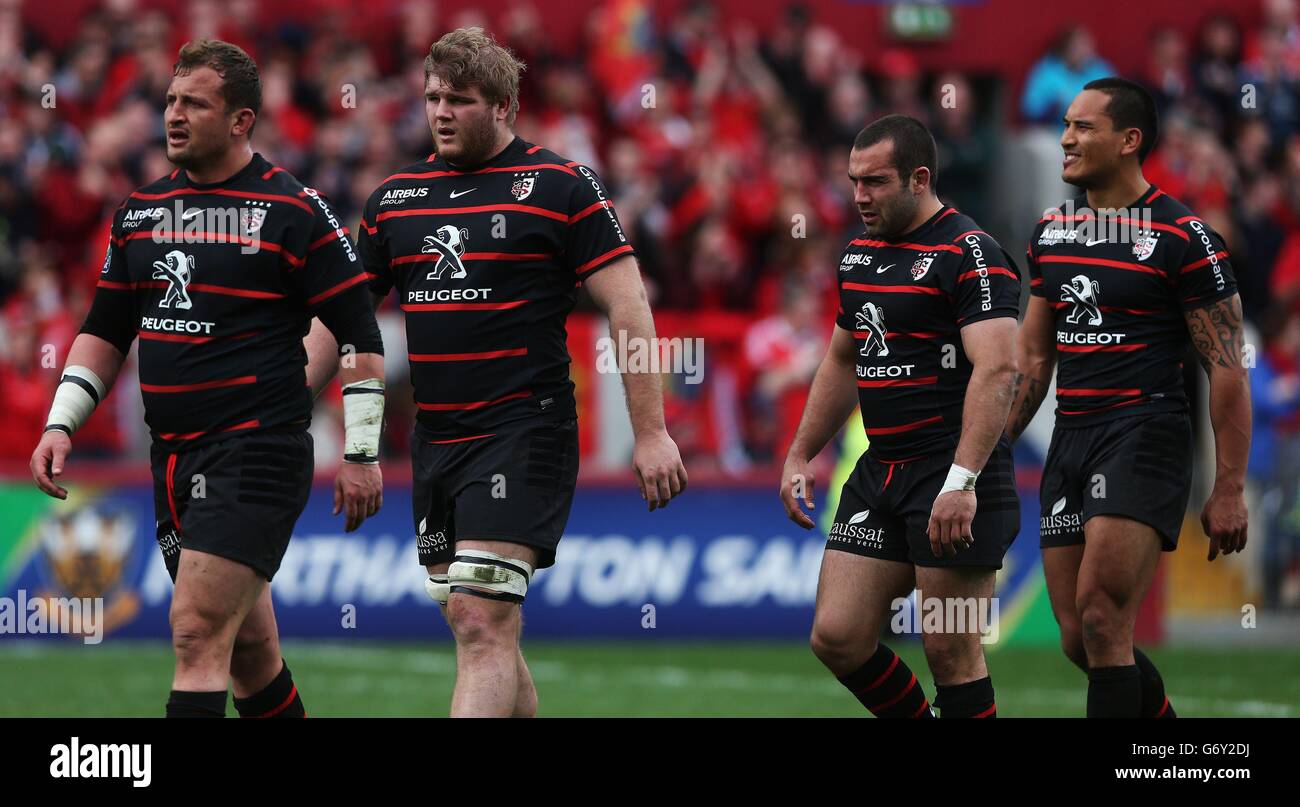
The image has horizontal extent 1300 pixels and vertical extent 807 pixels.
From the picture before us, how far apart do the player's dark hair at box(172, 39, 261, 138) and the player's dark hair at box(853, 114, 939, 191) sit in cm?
223

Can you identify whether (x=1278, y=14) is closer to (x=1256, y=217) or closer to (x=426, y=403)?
(x=1256, y=217)

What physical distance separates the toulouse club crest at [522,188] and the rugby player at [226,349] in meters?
0.62

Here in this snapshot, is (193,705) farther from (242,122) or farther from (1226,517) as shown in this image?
(1226,517)

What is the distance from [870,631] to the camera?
Answer: 282 inches

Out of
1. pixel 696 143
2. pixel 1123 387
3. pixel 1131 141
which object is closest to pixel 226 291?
pixel 1123 387

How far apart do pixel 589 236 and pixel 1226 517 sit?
268 cm

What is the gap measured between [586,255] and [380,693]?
5.06m

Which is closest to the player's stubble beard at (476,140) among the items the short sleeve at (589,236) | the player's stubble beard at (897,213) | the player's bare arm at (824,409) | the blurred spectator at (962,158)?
the short sleeve at (589,236)

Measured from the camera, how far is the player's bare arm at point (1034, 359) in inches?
307

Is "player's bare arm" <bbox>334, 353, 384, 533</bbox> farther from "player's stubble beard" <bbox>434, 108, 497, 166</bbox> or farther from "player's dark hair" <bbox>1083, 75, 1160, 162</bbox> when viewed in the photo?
"player's dark hair" <bbox>1083, 75, 1160, 162</bbox>

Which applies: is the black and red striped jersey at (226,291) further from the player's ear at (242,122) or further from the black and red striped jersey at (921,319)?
the black and red striped jersey at (921,319)

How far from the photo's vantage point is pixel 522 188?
22.0ft

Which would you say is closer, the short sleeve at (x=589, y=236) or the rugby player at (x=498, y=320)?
the rugby player at (x=498, y=320)

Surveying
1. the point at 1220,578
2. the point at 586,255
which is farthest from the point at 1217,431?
the point at 1220,578
